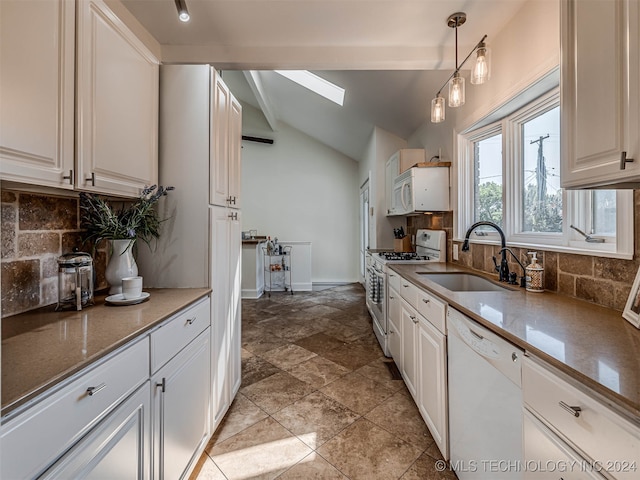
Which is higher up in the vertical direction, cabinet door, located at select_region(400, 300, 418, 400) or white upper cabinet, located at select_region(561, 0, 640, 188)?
white upper cabinet, located at select_region(561, 0, 640, 188)

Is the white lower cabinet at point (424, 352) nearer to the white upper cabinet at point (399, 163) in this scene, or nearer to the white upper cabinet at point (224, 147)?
the white upper cabinet at point (224, 147)

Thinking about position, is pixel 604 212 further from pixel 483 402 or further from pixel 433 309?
pixel 483 402

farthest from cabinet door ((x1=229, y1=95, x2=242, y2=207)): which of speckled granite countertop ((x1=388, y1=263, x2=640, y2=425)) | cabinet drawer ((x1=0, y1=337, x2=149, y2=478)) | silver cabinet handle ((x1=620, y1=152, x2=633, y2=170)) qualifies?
silver cabinet handle ((x1=620, y1=152, x2=633, y2=170))

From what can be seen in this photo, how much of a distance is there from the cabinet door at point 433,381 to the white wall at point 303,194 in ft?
14.9

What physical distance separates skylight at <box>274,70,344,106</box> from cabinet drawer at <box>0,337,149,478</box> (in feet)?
12.9

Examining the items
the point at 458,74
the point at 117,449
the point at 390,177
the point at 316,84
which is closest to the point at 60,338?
the point at 117,449

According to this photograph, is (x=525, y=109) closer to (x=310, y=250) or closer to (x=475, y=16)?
(x=475, y=16)

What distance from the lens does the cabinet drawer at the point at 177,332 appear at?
112cm

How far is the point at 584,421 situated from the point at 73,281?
183 centimetres

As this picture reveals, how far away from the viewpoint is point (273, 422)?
186 cm

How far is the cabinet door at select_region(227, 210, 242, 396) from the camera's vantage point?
199 cm

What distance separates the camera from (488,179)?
93.3 inches

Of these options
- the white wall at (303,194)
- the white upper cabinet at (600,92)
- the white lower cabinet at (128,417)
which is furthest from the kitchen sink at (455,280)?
the white wall at (303,194)

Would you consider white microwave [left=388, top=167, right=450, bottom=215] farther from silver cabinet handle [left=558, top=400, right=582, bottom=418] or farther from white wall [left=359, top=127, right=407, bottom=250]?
silver cabinet handle [left=558, top=400, right=582, bottom=418]
